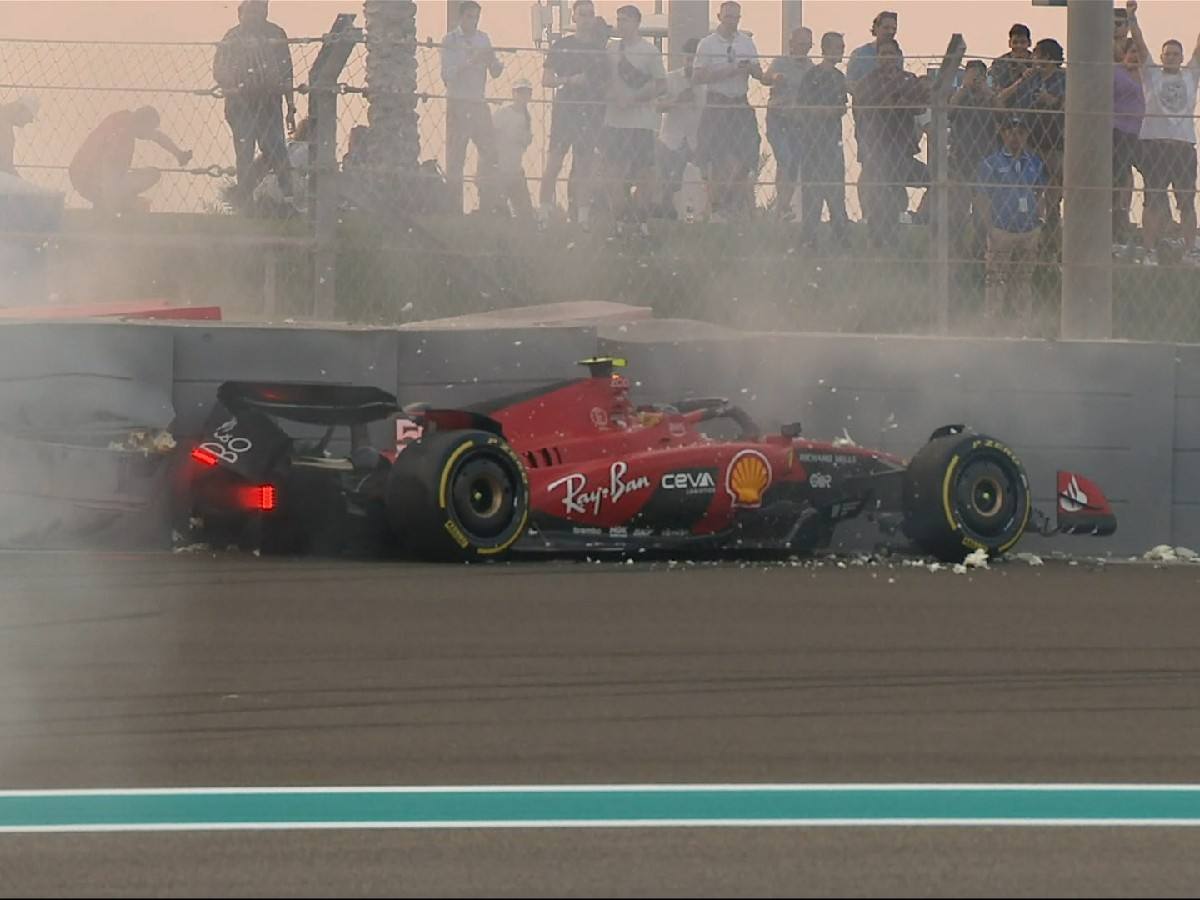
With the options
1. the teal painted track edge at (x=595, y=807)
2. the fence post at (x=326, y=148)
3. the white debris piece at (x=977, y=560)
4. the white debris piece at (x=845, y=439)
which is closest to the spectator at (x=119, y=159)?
the fence post at (x=326, y=148)

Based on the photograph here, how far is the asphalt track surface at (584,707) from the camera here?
4895mm

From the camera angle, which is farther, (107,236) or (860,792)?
(107,236)

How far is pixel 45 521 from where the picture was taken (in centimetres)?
1058

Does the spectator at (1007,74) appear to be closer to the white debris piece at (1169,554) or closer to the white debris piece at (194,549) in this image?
the white debris piece at (1169,554)

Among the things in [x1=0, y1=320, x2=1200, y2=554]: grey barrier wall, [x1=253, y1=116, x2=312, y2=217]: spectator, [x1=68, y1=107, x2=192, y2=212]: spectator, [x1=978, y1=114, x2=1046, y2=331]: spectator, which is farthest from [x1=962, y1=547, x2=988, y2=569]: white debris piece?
[x1=68, y1=107, x2=192, y2=212]: spectator

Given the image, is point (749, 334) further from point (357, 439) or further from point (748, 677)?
point (748, 677)

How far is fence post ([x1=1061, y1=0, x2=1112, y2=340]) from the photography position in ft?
43.0

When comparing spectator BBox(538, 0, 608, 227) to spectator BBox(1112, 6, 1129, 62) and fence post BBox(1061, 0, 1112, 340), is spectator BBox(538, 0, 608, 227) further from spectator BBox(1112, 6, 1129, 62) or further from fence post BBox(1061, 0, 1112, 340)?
spectator BBox(1112, 6, 1129, 62)

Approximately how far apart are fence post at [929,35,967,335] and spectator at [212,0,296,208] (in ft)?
10.8

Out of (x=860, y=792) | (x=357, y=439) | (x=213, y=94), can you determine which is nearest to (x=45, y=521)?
(x=357, y=439)

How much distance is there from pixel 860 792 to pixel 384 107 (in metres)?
7.14

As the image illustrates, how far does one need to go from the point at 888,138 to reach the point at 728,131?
2.73ft

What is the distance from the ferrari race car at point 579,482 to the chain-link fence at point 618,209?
1.57m

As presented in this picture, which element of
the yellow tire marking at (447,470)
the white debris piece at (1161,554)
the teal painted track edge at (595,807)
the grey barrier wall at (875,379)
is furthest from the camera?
the white debris piece at (1161,554)
